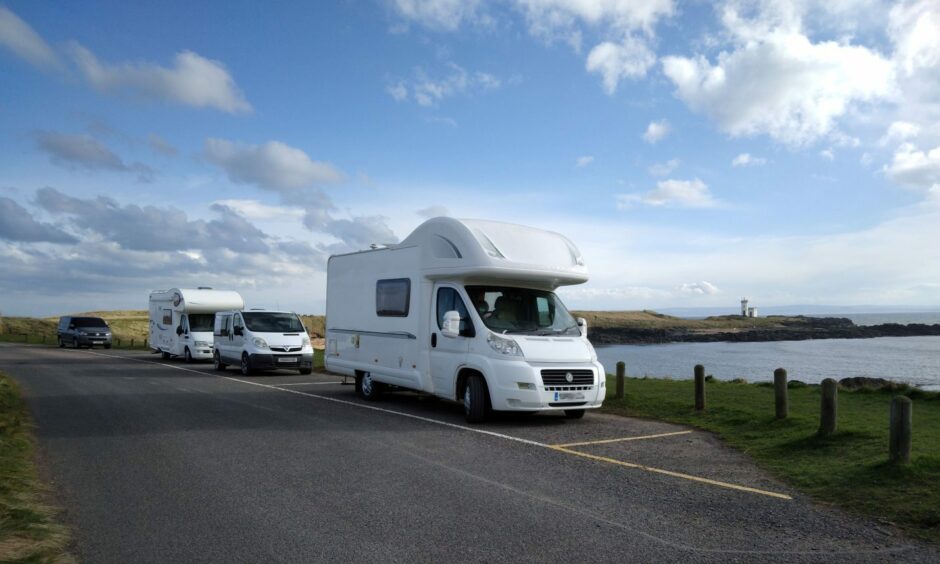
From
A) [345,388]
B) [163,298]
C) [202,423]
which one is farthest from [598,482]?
[163,298]

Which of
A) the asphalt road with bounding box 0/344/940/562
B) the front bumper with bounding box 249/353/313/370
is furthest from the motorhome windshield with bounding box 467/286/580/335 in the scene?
the front bumper with bounding box 249/353/313/370

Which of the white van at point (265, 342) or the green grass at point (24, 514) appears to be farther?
the white van at point (265, 342)

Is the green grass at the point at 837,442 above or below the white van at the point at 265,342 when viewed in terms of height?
below

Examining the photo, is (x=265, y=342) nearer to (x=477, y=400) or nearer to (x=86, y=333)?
(x=477, y=400)

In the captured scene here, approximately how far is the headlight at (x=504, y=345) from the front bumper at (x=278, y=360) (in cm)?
1176

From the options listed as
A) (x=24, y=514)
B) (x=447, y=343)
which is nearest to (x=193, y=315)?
(x=447, y=343)

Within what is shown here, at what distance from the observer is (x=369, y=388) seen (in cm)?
1448

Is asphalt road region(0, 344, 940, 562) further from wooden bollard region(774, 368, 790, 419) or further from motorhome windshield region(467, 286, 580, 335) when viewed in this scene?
motorhome windshield region(467, 286, 580, 335)

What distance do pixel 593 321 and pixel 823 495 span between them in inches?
2961

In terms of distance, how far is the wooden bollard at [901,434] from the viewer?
23.8ft

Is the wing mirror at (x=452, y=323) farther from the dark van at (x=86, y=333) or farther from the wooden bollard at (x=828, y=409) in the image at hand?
the dark van at (x=86, y=333)

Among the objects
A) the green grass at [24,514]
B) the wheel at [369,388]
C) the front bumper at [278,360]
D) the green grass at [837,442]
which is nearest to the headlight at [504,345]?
the green grass at [837,442]

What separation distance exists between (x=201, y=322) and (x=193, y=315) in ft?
1.35

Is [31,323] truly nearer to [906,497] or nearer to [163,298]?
[163,298]
